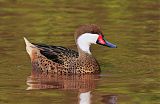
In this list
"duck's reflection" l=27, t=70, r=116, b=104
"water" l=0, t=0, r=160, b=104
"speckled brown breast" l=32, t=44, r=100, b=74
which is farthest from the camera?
"speckled brown breast" l=32, t=44, r=100, b=74

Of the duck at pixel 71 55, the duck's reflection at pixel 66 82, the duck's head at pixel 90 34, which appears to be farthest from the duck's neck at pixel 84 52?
the duck's reflection at pixel 66 82

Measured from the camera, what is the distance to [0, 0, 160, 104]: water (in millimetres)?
12984

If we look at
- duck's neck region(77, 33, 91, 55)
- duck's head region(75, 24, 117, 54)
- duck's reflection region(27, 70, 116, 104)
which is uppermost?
duck's head region(75, 24, 117, 54)

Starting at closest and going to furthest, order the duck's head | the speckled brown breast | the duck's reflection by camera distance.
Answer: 1. the duck's reflection
2. the speckled brown breast
3. the duck's head

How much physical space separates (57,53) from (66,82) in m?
0.98

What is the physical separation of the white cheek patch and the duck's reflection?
0.65 metres

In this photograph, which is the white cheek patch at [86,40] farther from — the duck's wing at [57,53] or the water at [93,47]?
the water at [93,47]

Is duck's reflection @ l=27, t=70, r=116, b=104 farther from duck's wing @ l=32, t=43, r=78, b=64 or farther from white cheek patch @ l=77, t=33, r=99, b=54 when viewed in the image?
white cheek patch @ l=77, t=33, r=99, b=54

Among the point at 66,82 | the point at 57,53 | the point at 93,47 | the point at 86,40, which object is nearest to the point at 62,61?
the point at 57,53

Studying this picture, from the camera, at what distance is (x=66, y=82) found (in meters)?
14.2

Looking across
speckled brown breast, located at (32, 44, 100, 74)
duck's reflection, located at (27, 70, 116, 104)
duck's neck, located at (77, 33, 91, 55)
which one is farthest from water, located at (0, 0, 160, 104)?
duck's neck, located at (77, 33, 91, 55)

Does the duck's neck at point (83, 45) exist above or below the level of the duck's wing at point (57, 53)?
above

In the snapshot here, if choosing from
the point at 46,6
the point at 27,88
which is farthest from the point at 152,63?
the point at 46,6

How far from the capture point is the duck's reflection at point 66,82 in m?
13.5
